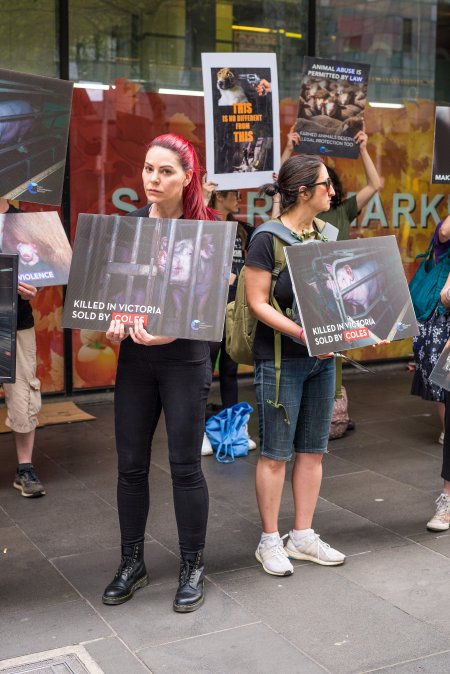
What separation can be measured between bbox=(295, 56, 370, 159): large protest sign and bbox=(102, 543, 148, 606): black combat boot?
331cm

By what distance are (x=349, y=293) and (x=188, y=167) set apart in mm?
894

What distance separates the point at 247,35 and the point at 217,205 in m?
2.66

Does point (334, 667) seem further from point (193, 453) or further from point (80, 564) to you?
point (80, 564)

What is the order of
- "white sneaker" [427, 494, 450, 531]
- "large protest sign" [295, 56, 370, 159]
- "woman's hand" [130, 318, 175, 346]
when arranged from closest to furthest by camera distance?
"woman's hand" [130, 318, 175, 346], "white sneaker" [427, 494, 450, 531], "large protest sign" [295, 56, 370, 159]

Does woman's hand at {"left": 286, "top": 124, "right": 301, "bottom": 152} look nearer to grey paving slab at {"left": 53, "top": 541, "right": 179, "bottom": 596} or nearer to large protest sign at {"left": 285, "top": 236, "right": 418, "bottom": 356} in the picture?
large protest sign at {"left": 285, "top": 236, "right": 418, "bottom": 356}

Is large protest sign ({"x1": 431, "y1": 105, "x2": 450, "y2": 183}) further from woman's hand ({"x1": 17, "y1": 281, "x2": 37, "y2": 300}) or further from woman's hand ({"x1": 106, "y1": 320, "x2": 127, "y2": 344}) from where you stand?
woman's hand ({"x1": 106, "y1": 320, "x2": 127, "y2": 344})

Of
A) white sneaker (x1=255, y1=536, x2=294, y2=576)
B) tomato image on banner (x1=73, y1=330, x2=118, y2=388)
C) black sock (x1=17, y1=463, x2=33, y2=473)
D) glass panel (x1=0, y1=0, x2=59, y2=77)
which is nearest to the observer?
white sneaker (x1=255, y1=536, x2=294, y2=576)

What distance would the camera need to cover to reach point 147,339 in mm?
3799

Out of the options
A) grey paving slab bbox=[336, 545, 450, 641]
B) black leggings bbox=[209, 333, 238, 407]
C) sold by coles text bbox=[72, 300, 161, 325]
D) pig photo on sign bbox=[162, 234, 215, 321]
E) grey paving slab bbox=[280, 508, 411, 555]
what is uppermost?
pig photo on sign bbox=[162, 234, 215, 321]

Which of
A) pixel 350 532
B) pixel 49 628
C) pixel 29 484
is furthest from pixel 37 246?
pixel 350 532

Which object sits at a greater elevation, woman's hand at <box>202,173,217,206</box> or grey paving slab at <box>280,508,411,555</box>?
woman's hand at <box>202,173,217,206</box>

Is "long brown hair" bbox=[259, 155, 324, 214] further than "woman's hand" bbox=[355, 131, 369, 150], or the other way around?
"woman's hand" bbox=[355, 131, 369, 150]

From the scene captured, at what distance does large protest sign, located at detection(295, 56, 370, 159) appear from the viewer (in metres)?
6.55

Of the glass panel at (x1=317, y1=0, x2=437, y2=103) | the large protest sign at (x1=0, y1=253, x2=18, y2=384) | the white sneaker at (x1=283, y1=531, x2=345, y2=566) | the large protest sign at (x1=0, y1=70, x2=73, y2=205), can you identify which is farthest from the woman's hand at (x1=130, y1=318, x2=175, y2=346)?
the glass panel at (x1=317, y1=0, x2=437, y2=103)
